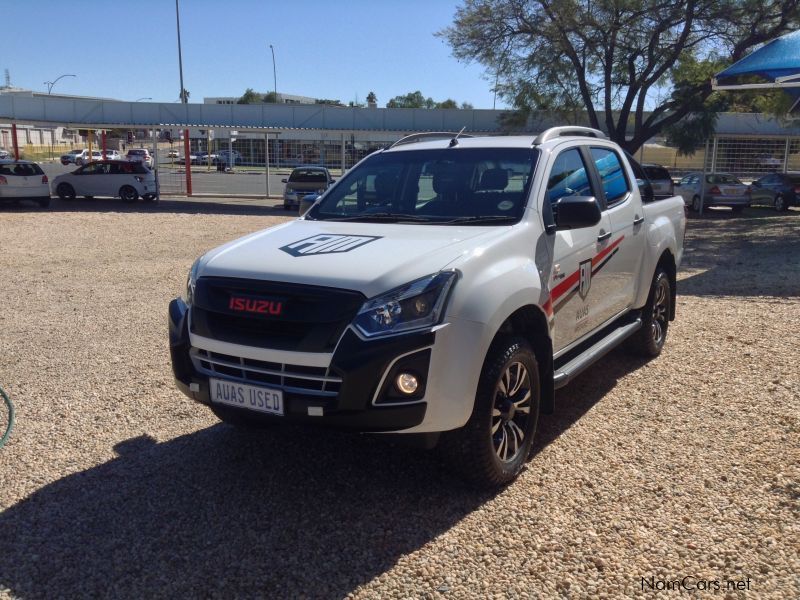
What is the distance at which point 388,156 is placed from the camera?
546 cm

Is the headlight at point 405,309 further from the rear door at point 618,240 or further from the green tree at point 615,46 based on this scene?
the green tree at point 615,46

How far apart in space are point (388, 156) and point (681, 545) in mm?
3273

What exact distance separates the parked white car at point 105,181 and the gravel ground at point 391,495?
22.6m

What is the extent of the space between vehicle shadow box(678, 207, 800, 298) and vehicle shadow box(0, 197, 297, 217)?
1334 cm

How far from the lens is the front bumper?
3.41 metres

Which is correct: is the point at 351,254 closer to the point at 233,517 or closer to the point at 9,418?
the point at 233,517

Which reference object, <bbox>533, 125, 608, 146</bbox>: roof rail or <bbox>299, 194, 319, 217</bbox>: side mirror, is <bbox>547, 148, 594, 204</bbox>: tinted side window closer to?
<bbox>533, 125, 608, 146</bbox>: roof rail

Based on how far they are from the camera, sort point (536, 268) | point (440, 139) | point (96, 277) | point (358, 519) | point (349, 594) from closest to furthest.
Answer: point (349, 594), point (358, 519), point (536, 268), point (440, 139), point (96, 277)

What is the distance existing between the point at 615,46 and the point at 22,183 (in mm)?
19619

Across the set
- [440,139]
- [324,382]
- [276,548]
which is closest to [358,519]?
[276,548]

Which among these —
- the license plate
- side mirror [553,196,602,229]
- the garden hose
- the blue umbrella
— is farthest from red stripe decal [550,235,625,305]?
the blue umbrella

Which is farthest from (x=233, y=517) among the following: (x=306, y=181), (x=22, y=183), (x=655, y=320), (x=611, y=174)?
(x=22, y=183)

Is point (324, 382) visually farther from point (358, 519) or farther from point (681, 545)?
point (681, 545)

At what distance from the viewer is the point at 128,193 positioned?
28.3 metres
